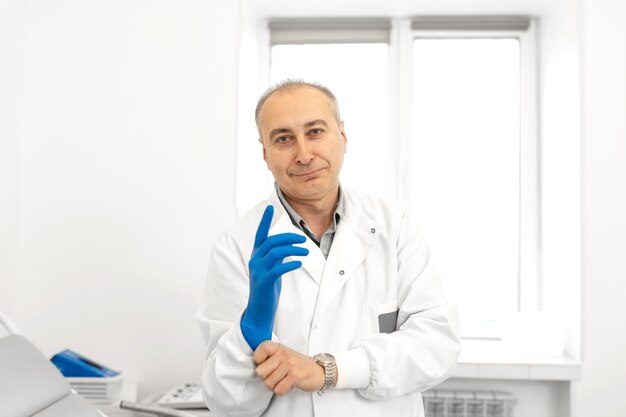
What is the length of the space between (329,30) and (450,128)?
66 cm

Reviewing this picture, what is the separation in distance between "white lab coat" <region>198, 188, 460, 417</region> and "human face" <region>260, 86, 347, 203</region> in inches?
3.6

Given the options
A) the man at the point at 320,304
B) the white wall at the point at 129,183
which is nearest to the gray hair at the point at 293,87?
the man at the point at 320,304

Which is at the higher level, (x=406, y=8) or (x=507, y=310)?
(x=406, y=8)

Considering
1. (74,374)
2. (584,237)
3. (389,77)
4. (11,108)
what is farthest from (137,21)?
(584,237)

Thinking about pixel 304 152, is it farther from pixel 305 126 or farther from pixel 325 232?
pixel 325 232

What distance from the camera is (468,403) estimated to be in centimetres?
220

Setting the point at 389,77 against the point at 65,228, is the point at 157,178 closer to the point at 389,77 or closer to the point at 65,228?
the point at 65,228

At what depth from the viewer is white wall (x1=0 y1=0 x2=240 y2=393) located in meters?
2.13

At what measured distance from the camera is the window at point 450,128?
252cm

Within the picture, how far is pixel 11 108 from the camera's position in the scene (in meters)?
2.08

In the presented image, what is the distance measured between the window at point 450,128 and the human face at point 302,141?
1.27 meters

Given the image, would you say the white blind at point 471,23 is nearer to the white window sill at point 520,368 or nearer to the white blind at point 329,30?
the white blind at point 329,30

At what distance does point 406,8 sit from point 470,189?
78 centimetres

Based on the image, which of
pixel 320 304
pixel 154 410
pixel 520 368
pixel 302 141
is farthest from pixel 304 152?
pixel 520 368
